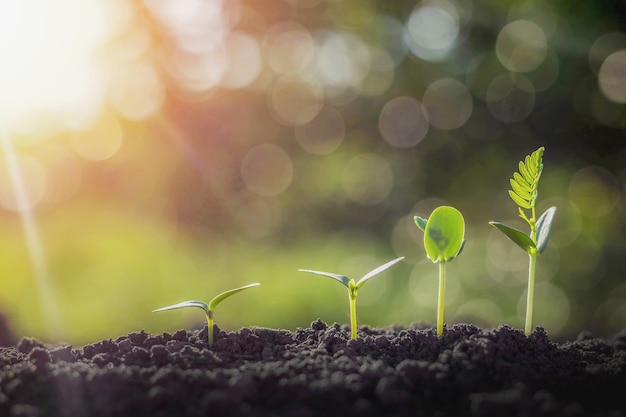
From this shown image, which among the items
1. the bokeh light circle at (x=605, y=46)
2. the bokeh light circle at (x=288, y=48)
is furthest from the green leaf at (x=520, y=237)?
the bokeh light circle at (x=288, y=48)

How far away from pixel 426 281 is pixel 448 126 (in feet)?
3.61

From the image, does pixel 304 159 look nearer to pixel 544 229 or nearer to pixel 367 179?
pixel 367 179

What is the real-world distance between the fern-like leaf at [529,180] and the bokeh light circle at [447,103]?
2.99 meters

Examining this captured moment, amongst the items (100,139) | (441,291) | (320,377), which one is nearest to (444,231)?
(441,291)

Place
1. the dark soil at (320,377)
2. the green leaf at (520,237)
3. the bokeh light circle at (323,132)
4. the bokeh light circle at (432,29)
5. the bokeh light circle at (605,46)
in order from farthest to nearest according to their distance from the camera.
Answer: the bokeh light circle at (323,132) → the bokeh light circle at (432,29) → the bokeh light circle at (605,46) → the green leaf at (520,237) → the dark soil at (320,377)

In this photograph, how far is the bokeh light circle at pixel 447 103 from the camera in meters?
4.05

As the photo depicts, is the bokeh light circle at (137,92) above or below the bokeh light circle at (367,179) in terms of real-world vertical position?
above

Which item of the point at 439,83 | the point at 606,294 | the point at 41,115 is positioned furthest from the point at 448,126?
the point at 41,115

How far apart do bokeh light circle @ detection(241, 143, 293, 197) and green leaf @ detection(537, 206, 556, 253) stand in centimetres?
337

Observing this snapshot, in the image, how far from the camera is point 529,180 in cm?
114

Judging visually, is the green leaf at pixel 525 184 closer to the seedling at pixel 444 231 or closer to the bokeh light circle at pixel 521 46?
the seedling at pixel 444 231

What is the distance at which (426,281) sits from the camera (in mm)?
4137

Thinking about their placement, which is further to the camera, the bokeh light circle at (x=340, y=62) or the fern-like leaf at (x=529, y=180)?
the bokeh light circle at (x=340, y=62)

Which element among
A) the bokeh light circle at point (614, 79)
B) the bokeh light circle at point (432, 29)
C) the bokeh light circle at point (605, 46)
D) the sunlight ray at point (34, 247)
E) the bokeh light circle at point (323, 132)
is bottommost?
the sunlight ray at point (34, 247)
